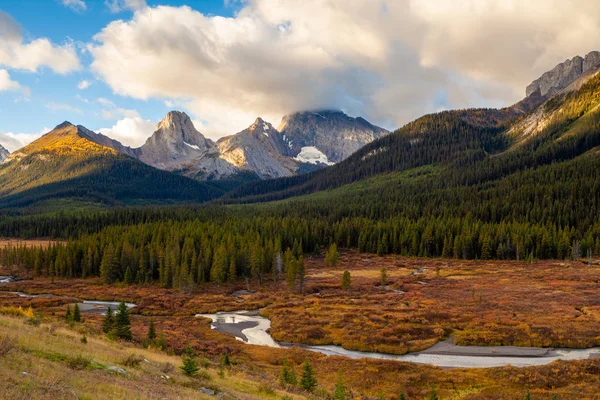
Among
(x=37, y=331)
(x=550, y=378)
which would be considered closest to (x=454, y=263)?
(x=550, y=378)

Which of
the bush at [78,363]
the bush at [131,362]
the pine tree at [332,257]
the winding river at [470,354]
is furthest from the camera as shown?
the pine tree at [332,257]

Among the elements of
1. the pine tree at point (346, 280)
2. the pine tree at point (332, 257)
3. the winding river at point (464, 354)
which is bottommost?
the winding river at point (464, 354)

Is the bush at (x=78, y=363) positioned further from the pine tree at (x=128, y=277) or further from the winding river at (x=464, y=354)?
the pine tree at (x=128, y=277)

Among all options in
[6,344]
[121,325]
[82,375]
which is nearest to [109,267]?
[121,325]

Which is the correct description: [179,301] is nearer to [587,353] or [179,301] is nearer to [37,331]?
[37,331]

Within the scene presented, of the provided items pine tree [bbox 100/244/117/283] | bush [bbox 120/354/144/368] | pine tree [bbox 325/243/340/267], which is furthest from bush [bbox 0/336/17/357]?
pine tree [bbox 325/243/340/267]

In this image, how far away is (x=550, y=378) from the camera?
1722 inches

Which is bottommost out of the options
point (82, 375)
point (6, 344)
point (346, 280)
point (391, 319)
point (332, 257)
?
point (391, 319)

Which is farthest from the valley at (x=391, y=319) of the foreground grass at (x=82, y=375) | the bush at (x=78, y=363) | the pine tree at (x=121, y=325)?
the pine tree at (x=121, y=325)

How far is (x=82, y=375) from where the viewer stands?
794 inches

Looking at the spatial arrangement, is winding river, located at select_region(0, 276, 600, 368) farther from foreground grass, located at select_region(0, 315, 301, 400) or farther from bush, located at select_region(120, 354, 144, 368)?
bush, located at select_region(120, 354, 144, 368)

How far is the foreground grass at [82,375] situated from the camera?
645 inches

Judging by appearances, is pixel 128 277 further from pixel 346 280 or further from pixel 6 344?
pixel 6 344

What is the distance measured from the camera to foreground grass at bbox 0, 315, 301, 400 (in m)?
16.4
